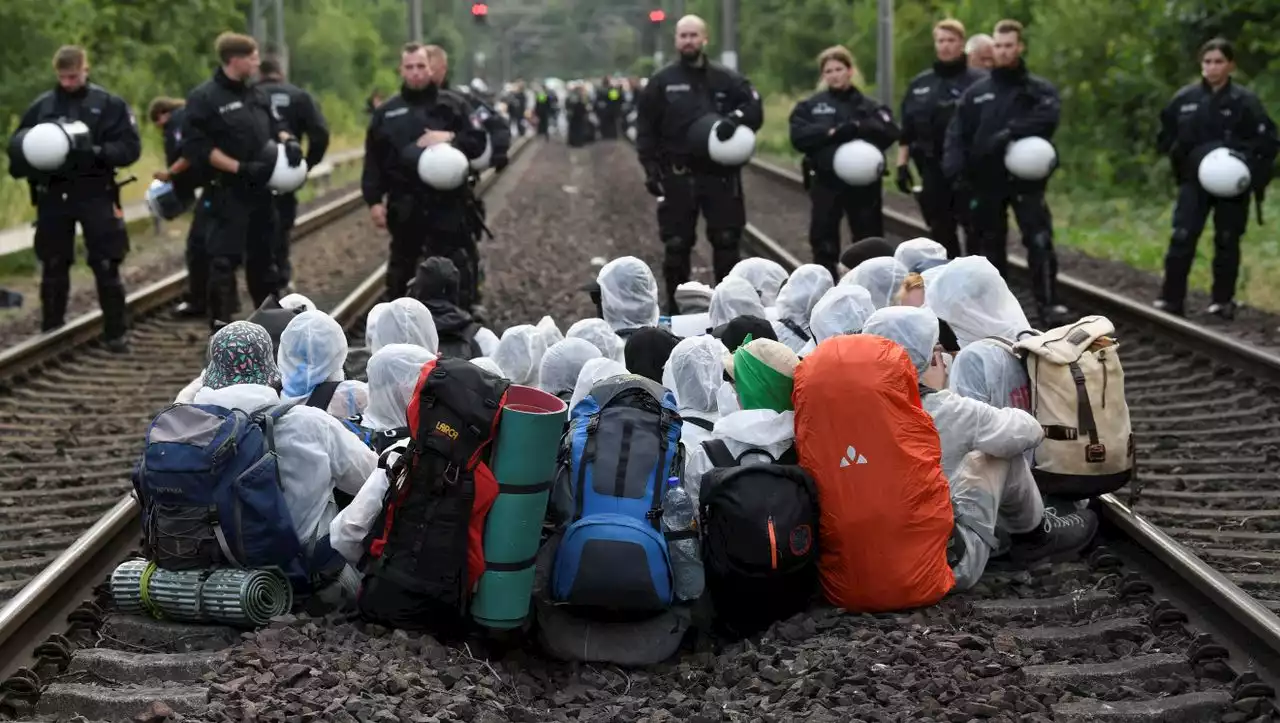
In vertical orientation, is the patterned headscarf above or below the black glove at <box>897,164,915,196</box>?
above

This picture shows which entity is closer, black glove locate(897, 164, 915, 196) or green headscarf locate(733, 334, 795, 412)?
green headscarf locate(733, 334, 795, 412)

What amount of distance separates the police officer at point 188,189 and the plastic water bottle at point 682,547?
23.0ft

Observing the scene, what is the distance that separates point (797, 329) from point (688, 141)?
160 inches

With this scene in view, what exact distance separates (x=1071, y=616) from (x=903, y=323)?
1.19 metres

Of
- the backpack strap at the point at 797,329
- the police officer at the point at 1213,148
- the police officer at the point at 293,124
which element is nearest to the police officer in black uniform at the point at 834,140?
the police officer at the point at 1213,148

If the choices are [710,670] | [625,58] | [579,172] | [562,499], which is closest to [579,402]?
[562,499]

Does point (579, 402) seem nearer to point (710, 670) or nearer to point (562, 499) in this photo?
point (562, 499)

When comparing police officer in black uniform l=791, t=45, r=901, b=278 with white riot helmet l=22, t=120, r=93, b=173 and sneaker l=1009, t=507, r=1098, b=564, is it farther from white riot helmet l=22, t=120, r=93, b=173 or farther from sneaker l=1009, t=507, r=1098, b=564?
sneaker l=1009, t=507, r=1098, b=564

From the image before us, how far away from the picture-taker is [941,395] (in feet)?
20.3

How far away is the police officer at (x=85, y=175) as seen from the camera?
1180cm

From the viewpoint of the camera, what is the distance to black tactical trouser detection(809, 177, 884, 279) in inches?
511

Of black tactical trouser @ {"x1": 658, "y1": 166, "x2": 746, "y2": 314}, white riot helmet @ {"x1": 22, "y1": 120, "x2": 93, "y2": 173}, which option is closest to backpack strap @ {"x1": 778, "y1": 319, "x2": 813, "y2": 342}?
black tactical trouser @ {"x1": 658, "y1": 166, "x2": 746, "y2": 314}

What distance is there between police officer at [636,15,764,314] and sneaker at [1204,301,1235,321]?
11.5 feet

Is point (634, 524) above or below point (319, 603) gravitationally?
above
